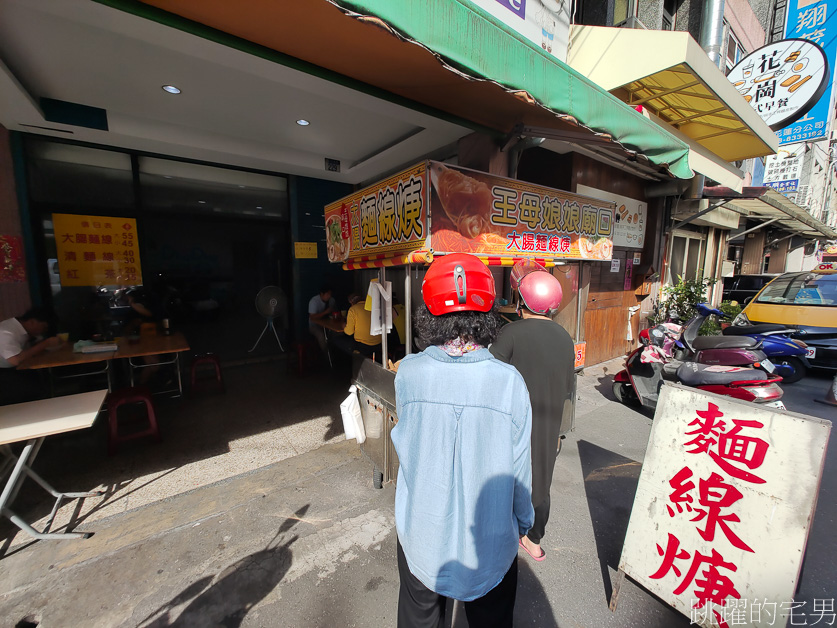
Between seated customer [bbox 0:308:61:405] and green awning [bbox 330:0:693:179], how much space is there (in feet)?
15.9

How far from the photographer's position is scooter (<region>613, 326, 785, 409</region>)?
3520 millimetres

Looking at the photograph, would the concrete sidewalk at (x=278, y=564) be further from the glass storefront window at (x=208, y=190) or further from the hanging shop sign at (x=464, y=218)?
the glass storefront window at (x=208, y=190)

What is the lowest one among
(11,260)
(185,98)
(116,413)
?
(116,413)

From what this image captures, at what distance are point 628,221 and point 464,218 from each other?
17.7 ft

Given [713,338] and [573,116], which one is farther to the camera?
[713,338]

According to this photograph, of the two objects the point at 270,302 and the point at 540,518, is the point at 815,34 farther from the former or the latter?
the point at 270,302

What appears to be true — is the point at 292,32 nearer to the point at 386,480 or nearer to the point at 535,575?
the point at 386,480

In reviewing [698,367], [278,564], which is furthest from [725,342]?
[278,564]

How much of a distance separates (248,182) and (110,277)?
2575 millimetres

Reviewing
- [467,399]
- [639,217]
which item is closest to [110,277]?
[467,399]

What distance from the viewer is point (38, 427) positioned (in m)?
2.35

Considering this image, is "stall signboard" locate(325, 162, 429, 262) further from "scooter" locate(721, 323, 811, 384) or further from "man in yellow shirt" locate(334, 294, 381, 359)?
"scooter" locate(721, 323, 811, 384)

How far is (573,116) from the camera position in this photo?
7.77 ft

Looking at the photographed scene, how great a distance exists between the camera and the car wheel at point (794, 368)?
5.81 m
